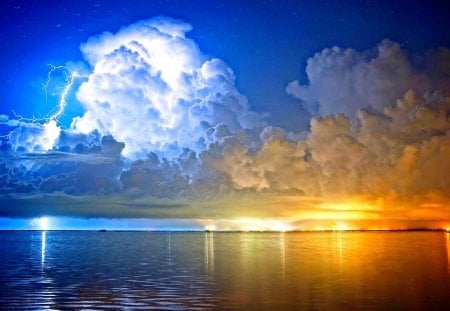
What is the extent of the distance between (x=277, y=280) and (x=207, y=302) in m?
18.8

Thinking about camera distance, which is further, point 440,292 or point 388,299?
point 440,292

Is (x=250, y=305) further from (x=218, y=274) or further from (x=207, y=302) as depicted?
(x=218, y=274)

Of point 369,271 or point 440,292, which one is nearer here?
point 440,292

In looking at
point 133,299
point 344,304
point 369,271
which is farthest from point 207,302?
point 369,271

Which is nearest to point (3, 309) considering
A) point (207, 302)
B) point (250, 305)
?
point (207, 302)

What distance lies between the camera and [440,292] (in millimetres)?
52000

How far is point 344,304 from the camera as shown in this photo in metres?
44.6

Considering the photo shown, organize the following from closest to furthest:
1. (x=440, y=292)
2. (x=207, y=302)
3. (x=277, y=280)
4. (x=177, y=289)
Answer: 1. (x=207, y=302)
2. (x=440, y=292)
3. (x=177, y=289)
4. (x=277, y=280)

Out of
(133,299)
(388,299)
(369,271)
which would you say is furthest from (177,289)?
(369,271)

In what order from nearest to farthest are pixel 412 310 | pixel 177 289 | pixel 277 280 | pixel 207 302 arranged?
pixel 412 310
pixel 207 302
pixel 177 289
pixel 277 280

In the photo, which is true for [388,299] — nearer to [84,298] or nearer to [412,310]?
[412,310]

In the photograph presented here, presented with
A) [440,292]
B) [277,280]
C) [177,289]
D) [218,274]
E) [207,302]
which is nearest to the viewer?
[207,302]

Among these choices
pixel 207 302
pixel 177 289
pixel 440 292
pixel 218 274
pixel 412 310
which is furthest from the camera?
pixel 218 274

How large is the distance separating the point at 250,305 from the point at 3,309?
20.9 m
